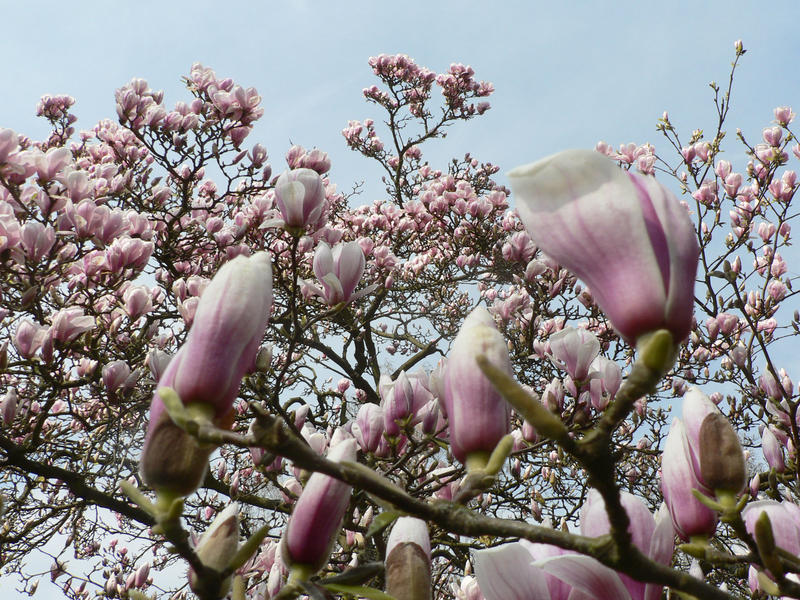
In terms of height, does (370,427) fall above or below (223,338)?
above

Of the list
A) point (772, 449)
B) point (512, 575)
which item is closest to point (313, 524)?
point (512, 575)

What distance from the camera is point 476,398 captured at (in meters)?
0.64

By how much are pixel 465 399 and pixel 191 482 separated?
0.28m

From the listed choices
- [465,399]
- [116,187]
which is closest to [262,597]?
[465,399]

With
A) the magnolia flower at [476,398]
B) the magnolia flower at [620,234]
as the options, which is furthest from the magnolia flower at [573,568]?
the magnolia flower at [620,234]

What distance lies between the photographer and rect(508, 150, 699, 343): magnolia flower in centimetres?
50

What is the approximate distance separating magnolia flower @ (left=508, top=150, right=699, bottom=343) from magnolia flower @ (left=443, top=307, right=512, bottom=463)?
139mm

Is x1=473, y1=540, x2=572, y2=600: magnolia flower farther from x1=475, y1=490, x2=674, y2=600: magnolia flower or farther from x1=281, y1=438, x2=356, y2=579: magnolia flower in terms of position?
x1=281, y1=438, x2=356, y2=579: magnolia flower

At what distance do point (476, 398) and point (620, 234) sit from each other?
0.23 m

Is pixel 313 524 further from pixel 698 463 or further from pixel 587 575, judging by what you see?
pixel 698 463

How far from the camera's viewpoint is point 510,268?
5.86 m

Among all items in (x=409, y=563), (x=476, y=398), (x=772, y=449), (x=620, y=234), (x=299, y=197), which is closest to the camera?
(x=620, y=234)

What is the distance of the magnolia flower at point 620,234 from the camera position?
0.50m

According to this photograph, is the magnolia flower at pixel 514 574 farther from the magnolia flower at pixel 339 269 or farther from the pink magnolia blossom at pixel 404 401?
the magnolia flower at pixel 339 269
